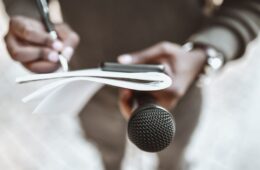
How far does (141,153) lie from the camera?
1.43m

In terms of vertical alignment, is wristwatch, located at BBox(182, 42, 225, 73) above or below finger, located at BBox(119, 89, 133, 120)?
above

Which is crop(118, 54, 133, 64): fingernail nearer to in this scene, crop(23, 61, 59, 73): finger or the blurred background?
crop(23, 61, 59, 73): finger

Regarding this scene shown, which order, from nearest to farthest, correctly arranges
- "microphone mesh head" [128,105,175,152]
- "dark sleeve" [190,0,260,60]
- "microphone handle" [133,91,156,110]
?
"microphone mesh head" [128,105,175,152] < "microphone handle" [133,91,156,110] < "dark sleeve" [190,0,260,60]

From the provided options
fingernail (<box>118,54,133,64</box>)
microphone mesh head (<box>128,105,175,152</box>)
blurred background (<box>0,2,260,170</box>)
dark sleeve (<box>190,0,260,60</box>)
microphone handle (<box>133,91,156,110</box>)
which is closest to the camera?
microphone mesh head (<box>128,105,175,152</box>)

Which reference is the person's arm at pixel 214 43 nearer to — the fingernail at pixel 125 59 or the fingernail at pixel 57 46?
the fingernail at pixel 125 59

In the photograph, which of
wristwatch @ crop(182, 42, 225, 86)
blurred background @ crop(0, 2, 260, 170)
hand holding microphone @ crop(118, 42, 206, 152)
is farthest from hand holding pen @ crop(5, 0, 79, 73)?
blurred background @ crop(0, 2, 260, 170)

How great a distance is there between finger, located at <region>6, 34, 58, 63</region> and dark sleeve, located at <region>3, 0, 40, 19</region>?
0.28ft

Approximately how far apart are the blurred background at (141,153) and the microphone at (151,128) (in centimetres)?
90

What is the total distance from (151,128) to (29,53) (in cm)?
34

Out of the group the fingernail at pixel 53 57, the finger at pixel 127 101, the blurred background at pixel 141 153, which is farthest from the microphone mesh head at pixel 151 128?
the blurred background at pixel 141 153

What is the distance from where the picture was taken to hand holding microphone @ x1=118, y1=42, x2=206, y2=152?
0.49 meters

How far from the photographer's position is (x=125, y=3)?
33.0 inches

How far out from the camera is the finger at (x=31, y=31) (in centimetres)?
72

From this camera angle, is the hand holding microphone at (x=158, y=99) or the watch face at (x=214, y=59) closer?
the hand holding microphone at (x=158, y=99)
